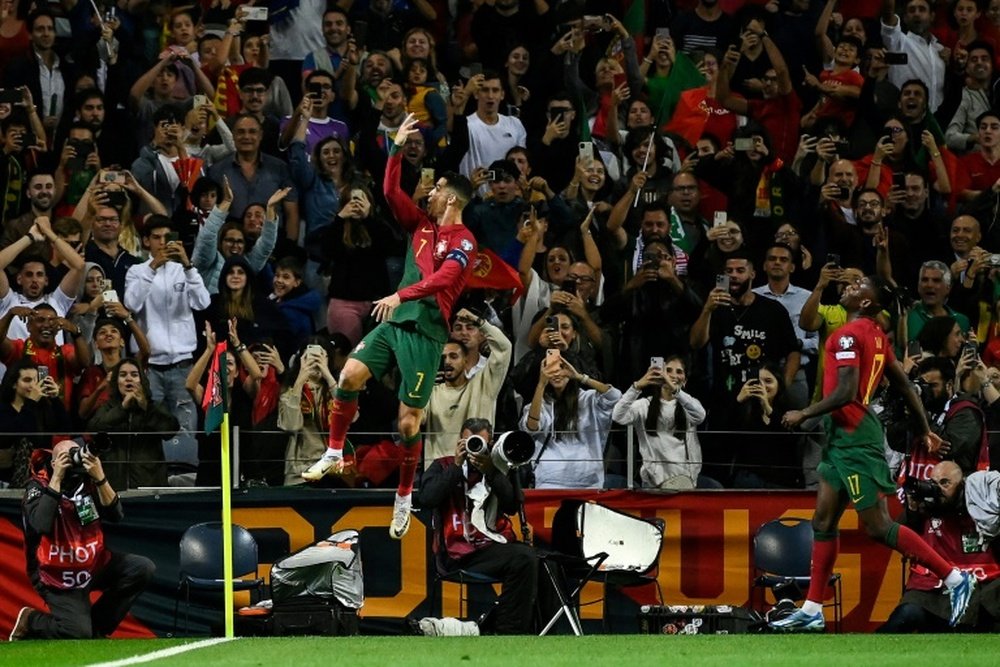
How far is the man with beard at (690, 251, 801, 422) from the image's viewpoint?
55.7 feet

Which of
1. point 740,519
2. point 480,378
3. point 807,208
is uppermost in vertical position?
point 807,208

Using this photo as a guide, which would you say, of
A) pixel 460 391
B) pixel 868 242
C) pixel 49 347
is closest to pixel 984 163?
pixel 868 242

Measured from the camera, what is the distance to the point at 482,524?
15.3 metres

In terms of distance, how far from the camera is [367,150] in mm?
19000

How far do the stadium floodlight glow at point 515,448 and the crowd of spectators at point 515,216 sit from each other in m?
1.16

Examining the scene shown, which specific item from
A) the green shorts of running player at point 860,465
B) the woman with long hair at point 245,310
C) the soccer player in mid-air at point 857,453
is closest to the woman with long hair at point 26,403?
the woman with long hair at point 245,310

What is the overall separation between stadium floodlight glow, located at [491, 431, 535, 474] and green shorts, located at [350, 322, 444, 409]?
1017 mm

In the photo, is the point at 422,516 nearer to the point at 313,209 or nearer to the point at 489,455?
the point at 489,455

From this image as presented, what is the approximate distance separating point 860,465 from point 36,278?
7349mm

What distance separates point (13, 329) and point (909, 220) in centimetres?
841

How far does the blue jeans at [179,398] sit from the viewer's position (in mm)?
16125

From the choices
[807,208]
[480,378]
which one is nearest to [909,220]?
[807,208]

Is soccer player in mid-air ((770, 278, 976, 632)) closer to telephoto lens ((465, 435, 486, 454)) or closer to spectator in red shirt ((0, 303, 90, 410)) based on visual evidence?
telephoto lens ((465, 435, 486, 454))

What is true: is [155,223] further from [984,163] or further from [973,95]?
[973,95]
